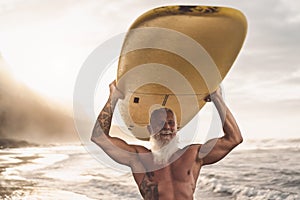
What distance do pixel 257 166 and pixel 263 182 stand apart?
13.1 ft

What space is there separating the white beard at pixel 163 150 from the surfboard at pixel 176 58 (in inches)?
17.5

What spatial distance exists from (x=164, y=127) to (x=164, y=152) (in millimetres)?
222

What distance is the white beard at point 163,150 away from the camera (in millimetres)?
3299

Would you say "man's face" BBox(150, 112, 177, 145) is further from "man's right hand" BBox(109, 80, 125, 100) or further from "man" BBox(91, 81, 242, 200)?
"man's right hand" BBox(109, 80, 125, 100)

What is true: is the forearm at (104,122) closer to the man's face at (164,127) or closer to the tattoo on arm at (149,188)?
the man's face at (164,127)

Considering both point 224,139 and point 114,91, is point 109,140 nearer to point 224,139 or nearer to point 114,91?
point 114,91

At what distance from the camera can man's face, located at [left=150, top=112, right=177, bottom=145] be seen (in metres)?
3.24

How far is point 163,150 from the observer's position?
10.9 feet

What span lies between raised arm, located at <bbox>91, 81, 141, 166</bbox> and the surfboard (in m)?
0.27

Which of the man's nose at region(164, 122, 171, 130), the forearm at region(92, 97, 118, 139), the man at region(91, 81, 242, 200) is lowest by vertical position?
the man at region(91, 81, 242, 200)

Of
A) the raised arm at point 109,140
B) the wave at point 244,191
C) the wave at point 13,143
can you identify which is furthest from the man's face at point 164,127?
the wave at point 13,143

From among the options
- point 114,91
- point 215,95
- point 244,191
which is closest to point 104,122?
point 114,91

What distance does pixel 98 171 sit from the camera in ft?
56.3

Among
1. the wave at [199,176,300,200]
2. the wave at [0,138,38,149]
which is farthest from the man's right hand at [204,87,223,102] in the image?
the wave at [0,138,38,149]
